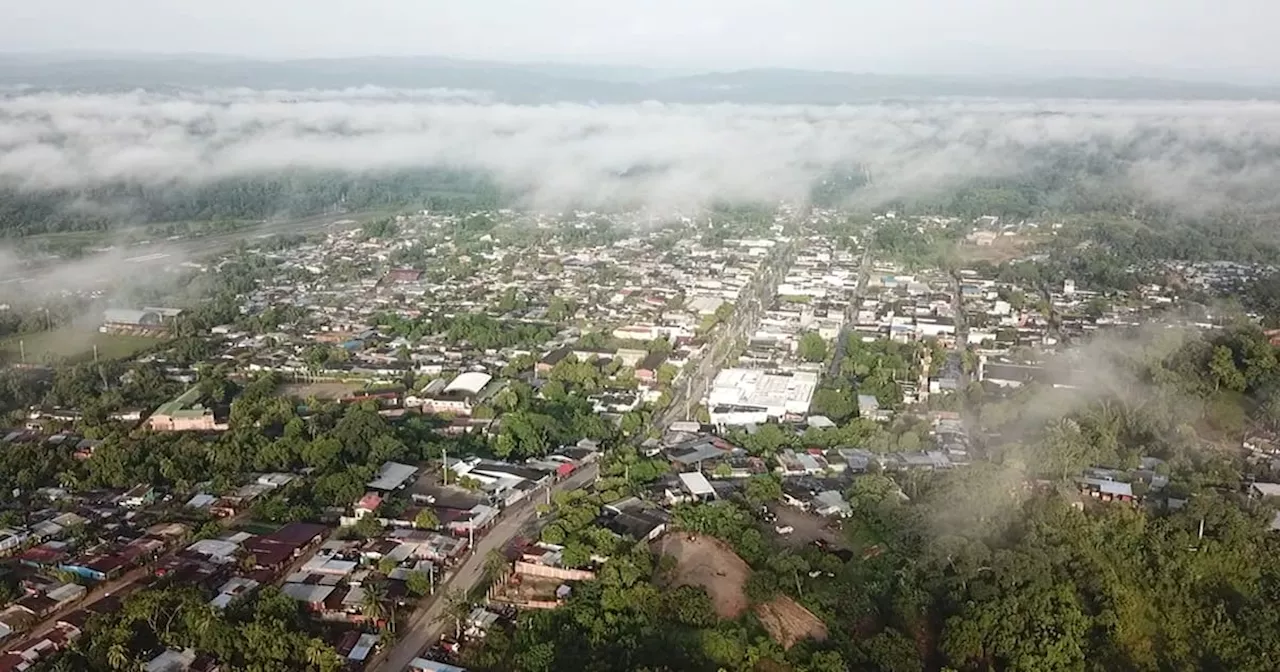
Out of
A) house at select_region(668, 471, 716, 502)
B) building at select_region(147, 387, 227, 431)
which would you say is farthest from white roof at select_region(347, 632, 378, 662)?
building at select_region(147, 387, 227, 431)

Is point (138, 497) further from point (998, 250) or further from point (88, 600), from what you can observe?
point (998, 250)

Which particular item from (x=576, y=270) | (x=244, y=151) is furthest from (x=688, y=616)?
(x=244, y=151)

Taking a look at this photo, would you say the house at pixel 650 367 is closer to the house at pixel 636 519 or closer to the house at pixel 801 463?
the house at pixel 801 463

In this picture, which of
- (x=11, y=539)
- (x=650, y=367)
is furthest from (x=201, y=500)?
(x=650, y=367)

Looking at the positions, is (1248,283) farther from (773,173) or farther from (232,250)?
(232,250)

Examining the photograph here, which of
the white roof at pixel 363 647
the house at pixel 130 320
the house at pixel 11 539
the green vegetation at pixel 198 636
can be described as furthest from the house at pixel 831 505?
the house at pixel 130 320

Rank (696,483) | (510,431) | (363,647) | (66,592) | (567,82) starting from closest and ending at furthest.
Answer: (363,647) < (66,592) < (696,483) < (510,431) < (567,82)

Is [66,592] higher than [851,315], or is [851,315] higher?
[66,592]
